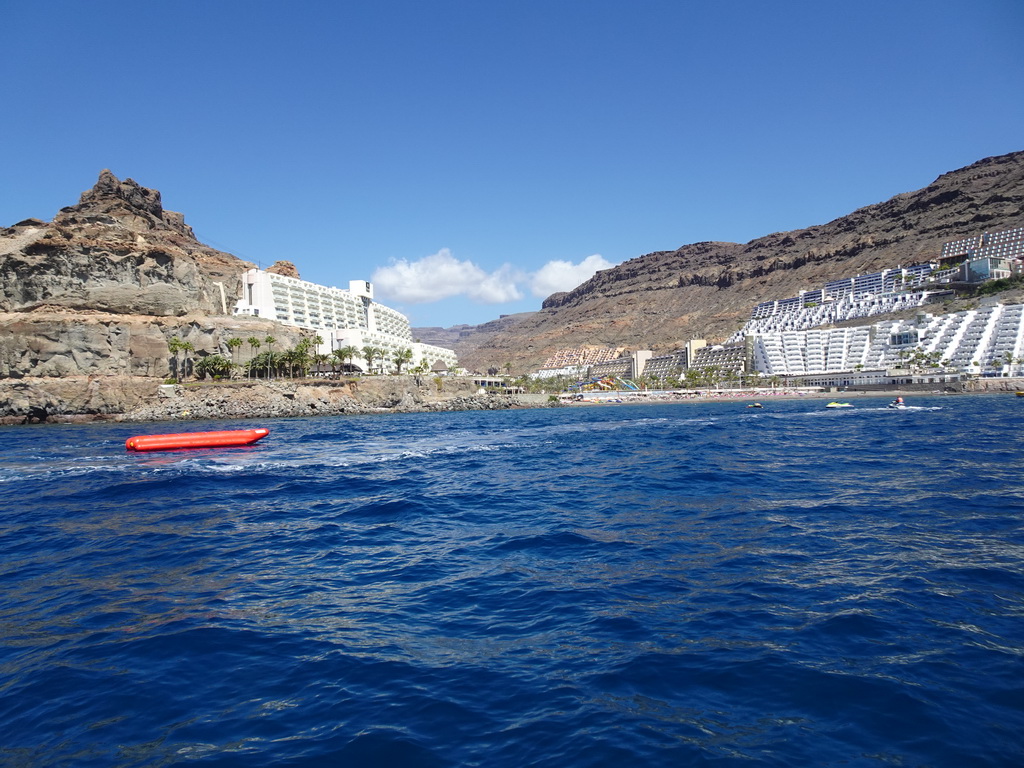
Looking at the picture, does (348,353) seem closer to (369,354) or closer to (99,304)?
(369,354)

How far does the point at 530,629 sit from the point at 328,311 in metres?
157

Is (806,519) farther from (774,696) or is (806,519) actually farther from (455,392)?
(455,392)

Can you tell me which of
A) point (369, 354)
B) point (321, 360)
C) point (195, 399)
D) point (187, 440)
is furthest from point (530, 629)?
point (369, 354)

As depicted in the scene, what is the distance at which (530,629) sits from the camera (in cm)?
891

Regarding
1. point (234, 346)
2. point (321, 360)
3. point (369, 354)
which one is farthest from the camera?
point (369, 354)

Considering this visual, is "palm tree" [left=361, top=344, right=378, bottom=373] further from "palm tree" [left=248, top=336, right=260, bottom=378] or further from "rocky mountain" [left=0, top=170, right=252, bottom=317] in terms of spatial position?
"rocky mountain" [left=0, top=170, right=252, bottom=317]

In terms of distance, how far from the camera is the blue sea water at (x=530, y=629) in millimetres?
6121

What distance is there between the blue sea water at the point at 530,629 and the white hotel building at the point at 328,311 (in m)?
120

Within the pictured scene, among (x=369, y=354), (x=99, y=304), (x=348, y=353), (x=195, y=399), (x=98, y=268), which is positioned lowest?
(x=195, y=399)

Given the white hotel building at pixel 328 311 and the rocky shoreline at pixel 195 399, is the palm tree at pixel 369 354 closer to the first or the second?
the white hotel building at pixel 328 311

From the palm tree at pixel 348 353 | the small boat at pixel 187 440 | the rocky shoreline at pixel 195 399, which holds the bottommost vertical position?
the small boat at pixel 187 440

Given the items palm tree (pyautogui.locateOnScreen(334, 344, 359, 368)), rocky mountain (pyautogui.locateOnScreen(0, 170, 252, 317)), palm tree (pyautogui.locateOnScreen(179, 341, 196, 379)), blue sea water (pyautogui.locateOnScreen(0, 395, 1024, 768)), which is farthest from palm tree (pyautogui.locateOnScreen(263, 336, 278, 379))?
blue sea water (pyautogui.locateOnScreen(0, 395, 1024, 768))

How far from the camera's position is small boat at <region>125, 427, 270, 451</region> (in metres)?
39.7

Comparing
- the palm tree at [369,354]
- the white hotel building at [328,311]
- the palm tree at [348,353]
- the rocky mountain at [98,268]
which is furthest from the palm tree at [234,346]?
the palm tree at [369,354]
